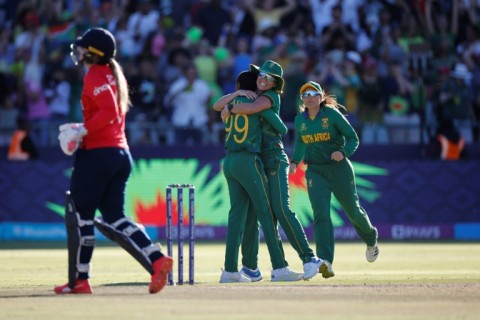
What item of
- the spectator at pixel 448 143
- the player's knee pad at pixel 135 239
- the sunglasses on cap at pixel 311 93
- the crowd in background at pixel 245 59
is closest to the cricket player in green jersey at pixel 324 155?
the sunglasses on cap at pixel 311 93

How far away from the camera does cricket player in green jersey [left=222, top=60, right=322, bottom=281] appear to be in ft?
43.1

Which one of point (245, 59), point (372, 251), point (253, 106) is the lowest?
point (372, 251)

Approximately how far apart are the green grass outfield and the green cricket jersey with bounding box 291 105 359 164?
1375 mm

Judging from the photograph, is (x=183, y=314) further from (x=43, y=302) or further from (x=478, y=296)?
(x=478, y=296)

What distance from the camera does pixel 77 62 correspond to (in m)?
11.4

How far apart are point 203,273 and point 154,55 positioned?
10162 millimetres

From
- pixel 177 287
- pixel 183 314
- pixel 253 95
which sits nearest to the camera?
pixel 183 314

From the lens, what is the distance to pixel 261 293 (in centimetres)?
1145

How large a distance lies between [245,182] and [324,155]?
4.62 feet

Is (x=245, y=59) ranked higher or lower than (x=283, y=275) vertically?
higher

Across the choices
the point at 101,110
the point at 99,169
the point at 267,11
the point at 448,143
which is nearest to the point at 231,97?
the point at 101,110

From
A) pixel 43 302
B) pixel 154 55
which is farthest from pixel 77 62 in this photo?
pixel 154 55

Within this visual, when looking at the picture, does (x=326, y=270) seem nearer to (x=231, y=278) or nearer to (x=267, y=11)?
(x=231, y=278)

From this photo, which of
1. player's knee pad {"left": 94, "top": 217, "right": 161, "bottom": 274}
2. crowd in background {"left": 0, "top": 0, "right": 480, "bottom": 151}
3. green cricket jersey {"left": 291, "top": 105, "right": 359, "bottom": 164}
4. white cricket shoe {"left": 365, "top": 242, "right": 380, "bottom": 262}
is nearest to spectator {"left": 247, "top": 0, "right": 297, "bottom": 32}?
crowd in background {"left": 0, "top": 0, "right": 480, "bottom": 151}
